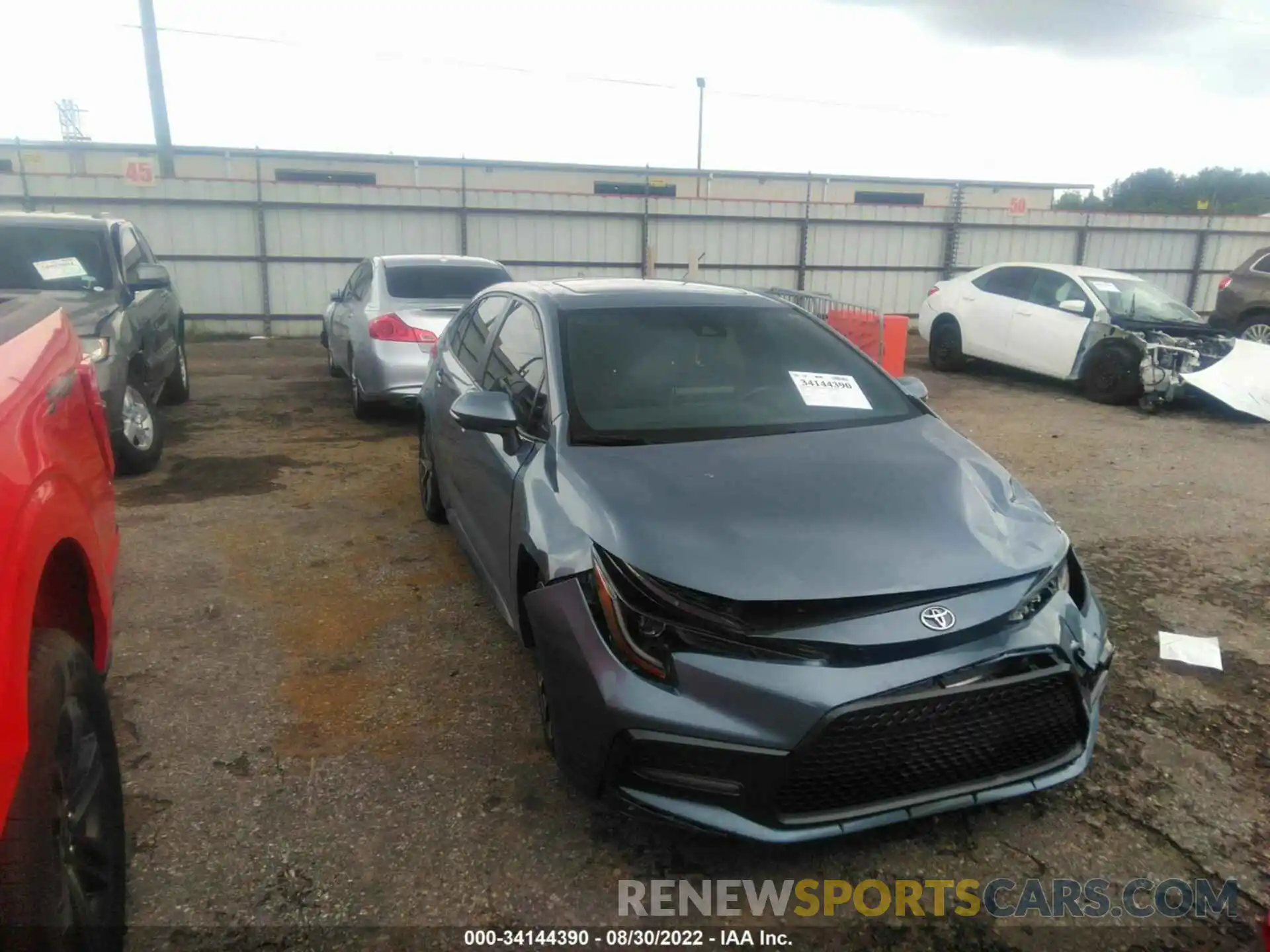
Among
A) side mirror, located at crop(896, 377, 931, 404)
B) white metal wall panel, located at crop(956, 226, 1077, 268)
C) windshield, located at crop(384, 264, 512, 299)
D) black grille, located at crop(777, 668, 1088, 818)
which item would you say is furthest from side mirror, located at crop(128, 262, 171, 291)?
white metal wall panel, located at crop(956, 226, 1077, 268)

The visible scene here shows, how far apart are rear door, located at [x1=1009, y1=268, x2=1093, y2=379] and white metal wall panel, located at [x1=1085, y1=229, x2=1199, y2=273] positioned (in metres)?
7.79

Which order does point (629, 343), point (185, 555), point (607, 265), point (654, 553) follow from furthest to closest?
1. point (607, 265)
2. point (185, 555)
3. point (629, 343)
4. point (654, 553)

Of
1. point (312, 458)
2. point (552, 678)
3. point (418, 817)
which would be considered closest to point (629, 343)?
point (552, 678)

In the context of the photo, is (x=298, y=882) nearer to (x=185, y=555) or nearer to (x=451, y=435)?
(x=451, y=435)

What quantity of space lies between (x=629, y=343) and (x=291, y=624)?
194 centimetres

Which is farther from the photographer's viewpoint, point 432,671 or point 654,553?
point 432,671

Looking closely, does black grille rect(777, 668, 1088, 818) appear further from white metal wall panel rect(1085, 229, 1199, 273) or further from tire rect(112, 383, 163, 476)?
white metal wall panel rect(1085, 229, 1199, 273)

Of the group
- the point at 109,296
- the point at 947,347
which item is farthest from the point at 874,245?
the point at 109,296

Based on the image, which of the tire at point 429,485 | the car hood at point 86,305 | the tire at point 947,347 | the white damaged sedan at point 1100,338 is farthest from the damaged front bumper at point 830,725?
the tire at point 947,347

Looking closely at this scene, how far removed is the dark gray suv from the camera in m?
5.81

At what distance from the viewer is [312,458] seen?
6730mm

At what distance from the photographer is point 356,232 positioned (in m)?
14.2

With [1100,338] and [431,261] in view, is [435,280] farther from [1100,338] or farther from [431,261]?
[1100,338]

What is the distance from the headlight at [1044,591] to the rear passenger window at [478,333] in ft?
8.71
